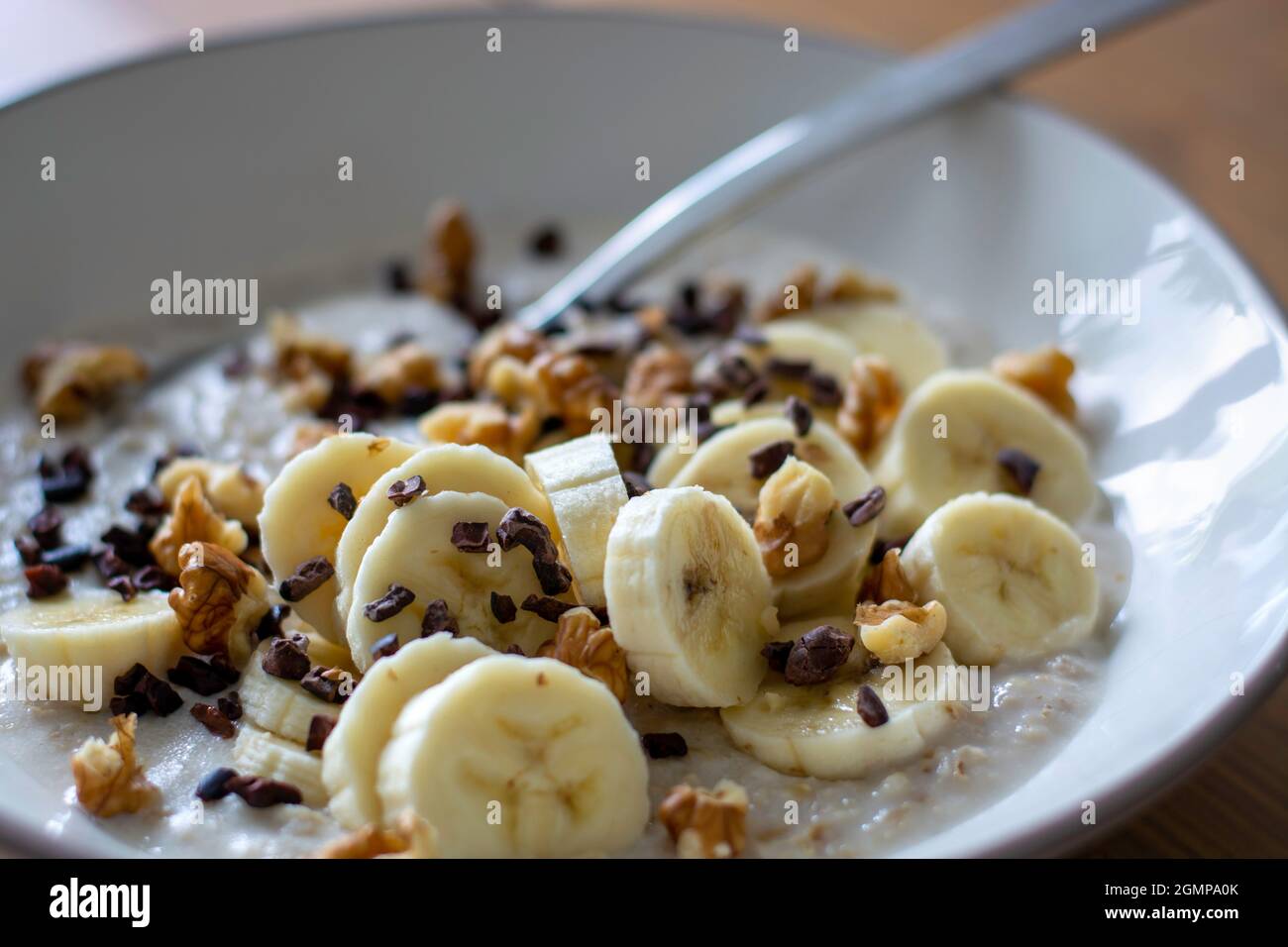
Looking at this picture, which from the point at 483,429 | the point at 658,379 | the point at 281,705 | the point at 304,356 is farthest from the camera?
the point at 304,356

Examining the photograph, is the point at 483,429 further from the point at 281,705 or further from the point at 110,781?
the point at 110,781

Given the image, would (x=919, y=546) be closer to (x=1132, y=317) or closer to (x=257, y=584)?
(x=1132, y=317)

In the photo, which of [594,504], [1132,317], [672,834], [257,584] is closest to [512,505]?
[594,504]

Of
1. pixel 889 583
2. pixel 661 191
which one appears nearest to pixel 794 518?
pixel 889 583

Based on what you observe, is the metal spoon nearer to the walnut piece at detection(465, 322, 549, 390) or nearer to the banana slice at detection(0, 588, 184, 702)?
the walnut piece at detection(465, 322, 549, 390)

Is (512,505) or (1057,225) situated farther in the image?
(1057,225)

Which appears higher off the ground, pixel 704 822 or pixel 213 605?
pixel 213 605
